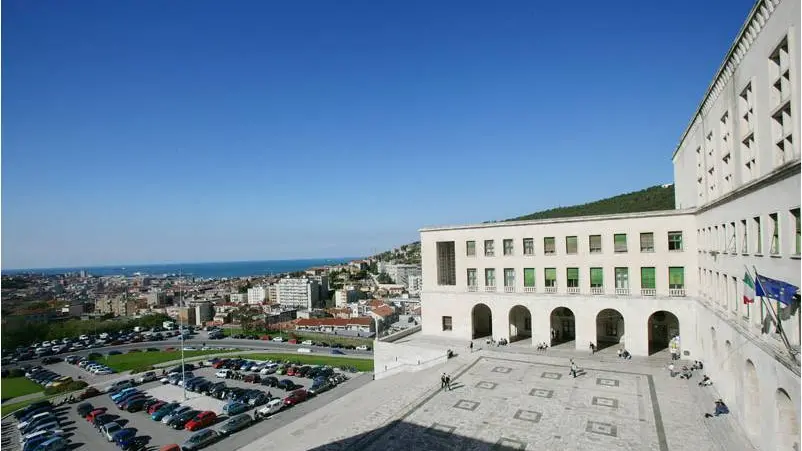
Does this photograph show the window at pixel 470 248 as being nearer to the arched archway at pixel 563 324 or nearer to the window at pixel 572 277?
the window at pixel 572 277

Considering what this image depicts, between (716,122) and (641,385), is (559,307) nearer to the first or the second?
(641,385)

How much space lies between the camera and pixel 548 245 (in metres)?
35.6

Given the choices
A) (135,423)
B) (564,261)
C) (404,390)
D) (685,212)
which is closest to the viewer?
(404,390)

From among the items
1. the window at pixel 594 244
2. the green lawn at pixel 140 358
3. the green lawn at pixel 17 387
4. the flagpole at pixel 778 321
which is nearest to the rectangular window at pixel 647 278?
the window at pixel 594 244

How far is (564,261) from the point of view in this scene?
34.8 metres

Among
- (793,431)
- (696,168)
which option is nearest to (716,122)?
(696,168)

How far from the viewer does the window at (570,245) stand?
34750 mm

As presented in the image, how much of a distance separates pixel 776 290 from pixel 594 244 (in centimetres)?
1931

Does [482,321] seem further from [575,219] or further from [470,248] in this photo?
[575,219]

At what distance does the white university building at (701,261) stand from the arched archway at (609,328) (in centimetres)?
11

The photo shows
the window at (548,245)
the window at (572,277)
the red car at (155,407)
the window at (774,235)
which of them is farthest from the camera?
the red car at (155,407)

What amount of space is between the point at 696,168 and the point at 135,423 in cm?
5392

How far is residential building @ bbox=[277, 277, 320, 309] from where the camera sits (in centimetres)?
16715

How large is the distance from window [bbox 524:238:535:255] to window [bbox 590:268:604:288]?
188 inches
